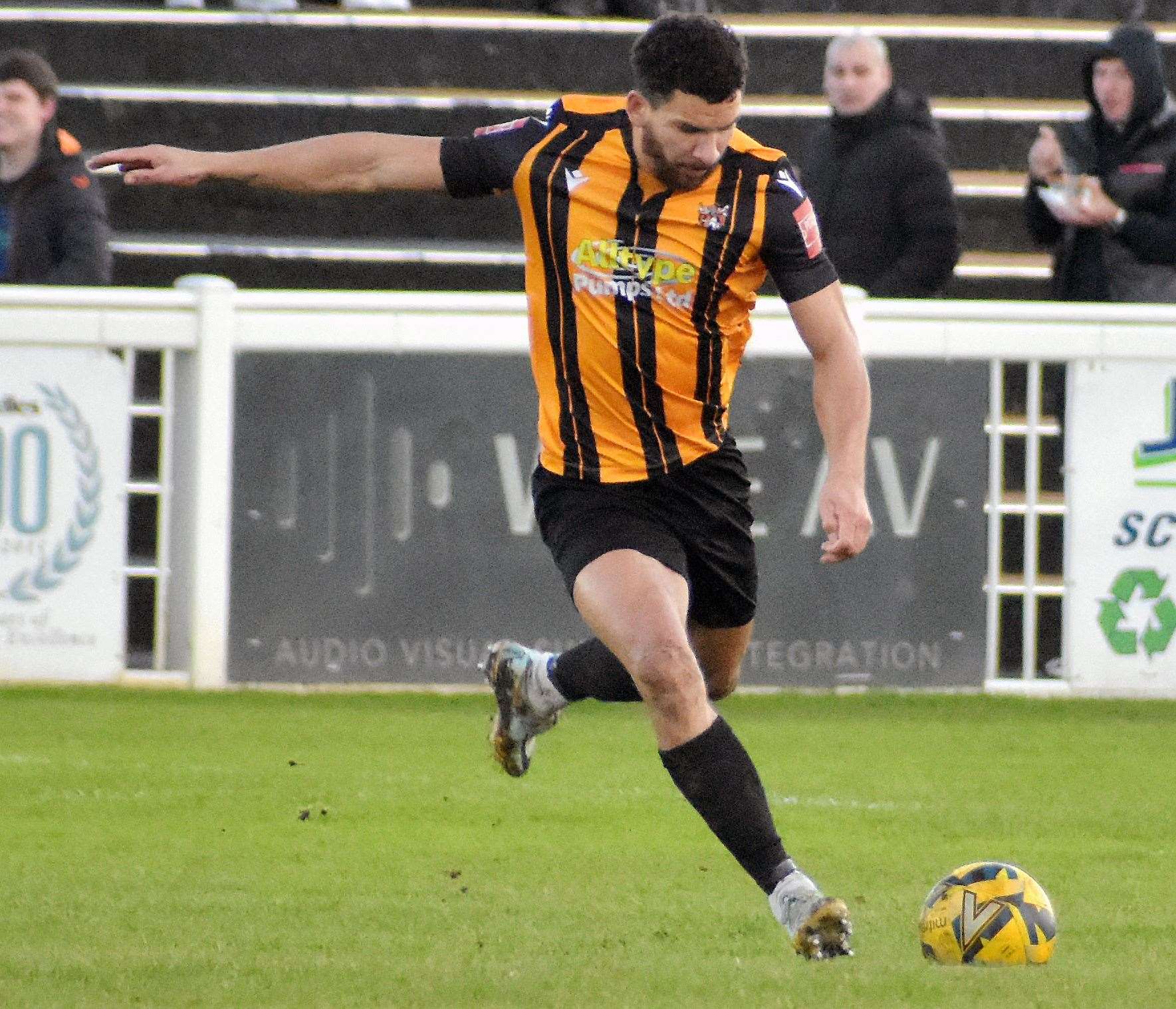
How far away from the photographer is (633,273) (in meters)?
5.30

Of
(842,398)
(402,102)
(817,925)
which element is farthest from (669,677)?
(402,102)

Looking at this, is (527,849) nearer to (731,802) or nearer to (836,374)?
(731,802)

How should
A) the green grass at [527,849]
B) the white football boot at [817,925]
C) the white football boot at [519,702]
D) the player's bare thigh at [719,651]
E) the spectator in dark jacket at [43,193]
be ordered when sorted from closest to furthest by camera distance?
the white football boot at [817,925], the green grass at [527,849], the player's bare thigh at [719,651], the white football boot at [519,702], the spectator in dark jacket at [43,193]

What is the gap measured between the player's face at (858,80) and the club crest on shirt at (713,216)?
468 cm

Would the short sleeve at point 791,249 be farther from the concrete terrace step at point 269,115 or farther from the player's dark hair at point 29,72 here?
the concrete terrace step at point 269,115

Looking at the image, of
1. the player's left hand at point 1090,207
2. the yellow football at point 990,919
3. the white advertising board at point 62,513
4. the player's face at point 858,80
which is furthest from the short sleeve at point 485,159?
the player's left hand at point 1090,207

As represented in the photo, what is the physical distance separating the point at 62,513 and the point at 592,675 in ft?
12.8

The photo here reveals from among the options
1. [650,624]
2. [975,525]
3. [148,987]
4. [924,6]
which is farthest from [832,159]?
[148,987]

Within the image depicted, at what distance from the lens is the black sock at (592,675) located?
5895mm

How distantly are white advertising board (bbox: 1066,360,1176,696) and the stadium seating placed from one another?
103 inches

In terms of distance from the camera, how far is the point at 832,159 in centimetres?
995

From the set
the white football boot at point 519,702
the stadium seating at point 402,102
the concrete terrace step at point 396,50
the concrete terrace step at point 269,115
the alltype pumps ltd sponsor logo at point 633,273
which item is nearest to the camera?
the alltype pumps ltd sponsor logo at point 633,273

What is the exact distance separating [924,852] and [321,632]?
357 centimetres

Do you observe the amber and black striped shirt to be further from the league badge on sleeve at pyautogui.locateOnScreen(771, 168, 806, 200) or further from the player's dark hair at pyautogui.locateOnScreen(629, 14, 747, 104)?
the player's dark hair at pyautogui.locateOnScreen(629, 14, 747, 104)
